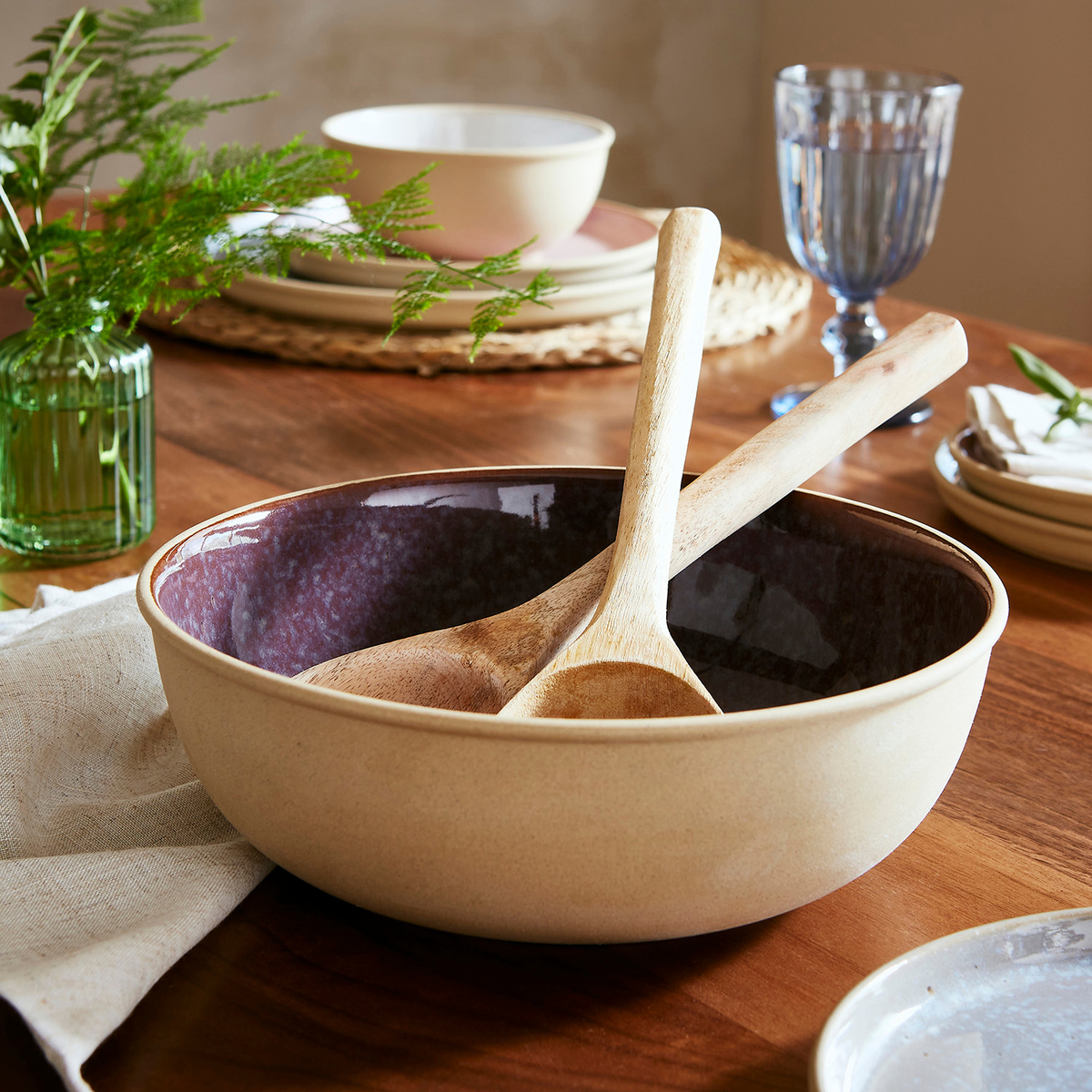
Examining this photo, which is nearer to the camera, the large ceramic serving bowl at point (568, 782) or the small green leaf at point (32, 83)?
the large ceramic serving bowl at point (568, 782)

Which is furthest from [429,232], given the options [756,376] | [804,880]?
[804,880]

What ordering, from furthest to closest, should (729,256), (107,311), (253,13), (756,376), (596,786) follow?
(253,13) < (729,256) < (756,376) < (107,311) < (596,786)

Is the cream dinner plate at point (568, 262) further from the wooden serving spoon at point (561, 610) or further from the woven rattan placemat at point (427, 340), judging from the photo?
the wooden serving spoon at point (561, 610)

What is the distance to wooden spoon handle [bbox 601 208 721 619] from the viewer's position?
1.44 feet

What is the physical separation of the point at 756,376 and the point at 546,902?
2.66 feet

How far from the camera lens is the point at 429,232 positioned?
3.59 ft

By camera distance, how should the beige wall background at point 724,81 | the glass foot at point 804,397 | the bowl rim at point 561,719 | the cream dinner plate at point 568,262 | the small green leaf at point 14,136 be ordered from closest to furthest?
the bowl rim at point 561,719 → the small green leaf at point 14,136 → the glass foot at point 804,397 → the cream dinner plate at point 568,262 → the beige wall background at point 724,81

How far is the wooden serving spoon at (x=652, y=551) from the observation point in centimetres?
41

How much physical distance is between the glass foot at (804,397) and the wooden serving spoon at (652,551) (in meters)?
0.48

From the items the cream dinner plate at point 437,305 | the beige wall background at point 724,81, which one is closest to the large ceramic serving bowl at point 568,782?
the cream dinner plate at point 437,305

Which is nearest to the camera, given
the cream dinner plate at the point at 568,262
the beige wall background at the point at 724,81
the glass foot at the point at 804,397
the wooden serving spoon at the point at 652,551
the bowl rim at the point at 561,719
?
the bowl rim at the point at 561,719

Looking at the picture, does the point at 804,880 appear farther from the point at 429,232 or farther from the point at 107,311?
the point at 429,232

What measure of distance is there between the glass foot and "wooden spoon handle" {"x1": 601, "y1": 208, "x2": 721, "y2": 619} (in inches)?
18.7

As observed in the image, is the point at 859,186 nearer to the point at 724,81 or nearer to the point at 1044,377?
the point at 1044,377
